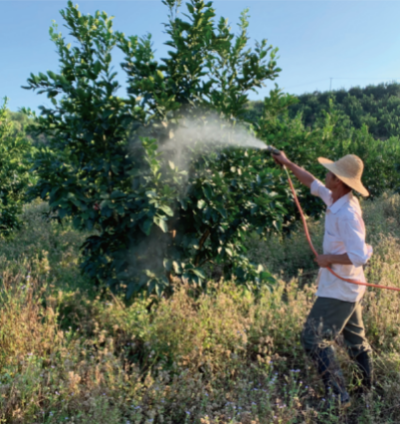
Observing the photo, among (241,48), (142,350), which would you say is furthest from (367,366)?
(241,48)

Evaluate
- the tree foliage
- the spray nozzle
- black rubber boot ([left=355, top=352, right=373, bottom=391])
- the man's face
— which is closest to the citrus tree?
the spray nozzle

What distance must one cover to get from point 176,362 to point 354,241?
1812 millimetres

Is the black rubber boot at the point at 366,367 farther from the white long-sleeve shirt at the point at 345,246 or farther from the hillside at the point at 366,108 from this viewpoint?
the hillside at the point at 366,108

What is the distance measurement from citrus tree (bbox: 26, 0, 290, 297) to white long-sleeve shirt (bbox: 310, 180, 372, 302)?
3.20 ft

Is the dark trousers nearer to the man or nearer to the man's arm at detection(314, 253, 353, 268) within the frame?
the man

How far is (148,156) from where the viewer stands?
3.44 metres

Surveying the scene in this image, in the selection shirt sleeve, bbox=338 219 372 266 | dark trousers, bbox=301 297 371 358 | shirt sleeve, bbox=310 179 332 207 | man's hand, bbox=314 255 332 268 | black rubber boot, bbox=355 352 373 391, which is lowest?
black rubber boot, bbox=355 352 373 391

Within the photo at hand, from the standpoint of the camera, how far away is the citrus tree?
142 inches

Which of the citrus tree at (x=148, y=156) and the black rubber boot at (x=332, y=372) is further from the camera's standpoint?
the citrus tree at (x=148, y=156)

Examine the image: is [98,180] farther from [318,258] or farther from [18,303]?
[318,258]

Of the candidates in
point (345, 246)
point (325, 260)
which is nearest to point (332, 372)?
point (325, 260)

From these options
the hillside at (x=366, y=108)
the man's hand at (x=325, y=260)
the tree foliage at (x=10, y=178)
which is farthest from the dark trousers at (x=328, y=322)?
the hillside at (x=366, y=108)

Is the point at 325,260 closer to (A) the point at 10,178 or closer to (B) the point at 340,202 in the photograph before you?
(B) the point at 340,202

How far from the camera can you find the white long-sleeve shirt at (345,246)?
276 cm
